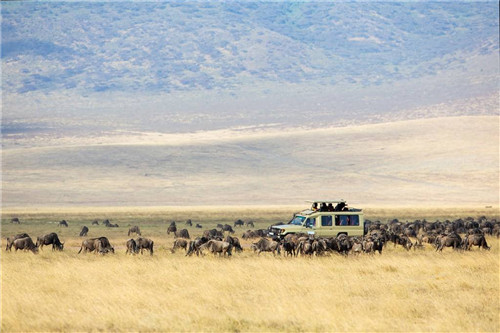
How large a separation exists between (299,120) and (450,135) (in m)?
68.3

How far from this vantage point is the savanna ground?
1602 centimetres

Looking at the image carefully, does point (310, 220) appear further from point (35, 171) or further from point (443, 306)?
point (35, 171)

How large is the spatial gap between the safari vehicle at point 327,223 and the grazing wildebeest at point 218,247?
364 centimetres

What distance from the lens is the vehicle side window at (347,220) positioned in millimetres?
31156

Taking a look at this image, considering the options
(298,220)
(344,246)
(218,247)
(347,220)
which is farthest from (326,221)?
(218,247)

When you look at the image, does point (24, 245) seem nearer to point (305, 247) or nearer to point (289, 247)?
point (289, 247)

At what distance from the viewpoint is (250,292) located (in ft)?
66.0

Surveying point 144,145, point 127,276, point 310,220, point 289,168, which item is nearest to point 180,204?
point 289,168

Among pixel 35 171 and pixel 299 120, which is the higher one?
pixel 299 120

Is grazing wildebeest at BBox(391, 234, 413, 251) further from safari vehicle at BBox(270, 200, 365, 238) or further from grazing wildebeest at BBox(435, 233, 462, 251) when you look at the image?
safari vehicle at BBox(270, 200, 365, 238)

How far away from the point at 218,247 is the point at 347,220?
598 centimetres

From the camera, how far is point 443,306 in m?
17.9

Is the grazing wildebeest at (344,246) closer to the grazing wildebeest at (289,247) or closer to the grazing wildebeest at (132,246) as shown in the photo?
the grazing wildebeest at (289,247)

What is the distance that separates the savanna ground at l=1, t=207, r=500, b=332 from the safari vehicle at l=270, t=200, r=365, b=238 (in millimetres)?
2345
